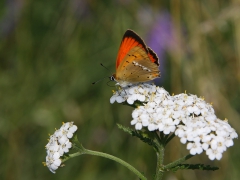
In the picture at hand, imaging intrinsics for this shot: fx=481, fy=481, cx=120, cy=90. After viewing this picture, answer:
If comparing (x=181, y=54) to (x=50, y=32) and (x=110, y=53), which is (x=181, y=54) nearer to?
(x=110, y=53)

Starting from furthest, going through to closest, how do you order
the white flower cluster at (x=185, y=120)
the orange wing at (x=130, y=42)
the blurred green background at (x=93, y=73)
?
the blurred green background at (x=93, y=73) → the orange wing at (x=130, y=42) → the white flower cluster at (x=185, y=120)

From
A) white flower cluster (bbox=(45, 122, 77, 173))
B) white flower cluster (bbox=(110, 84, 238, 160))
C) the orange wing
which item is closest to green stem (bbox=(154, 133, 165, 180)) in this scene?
white flower cluster (bbox=(110, 84, 238, 160))

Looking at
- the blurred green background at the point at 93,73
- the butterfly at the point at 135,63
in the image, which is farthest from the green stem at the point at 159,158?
the blurred green background at the point at 93,73

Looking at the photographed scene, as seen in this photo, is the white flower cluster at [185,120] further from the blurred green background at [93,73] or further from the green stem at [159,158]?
the blurred green background at [93,73]

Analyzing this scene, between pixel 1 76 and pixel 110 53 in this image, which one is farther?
pixel 110 53

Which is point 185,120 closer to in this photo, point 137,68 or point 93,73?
point 137,68

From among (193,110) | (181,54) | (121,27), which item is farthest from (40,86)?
(193,110)
